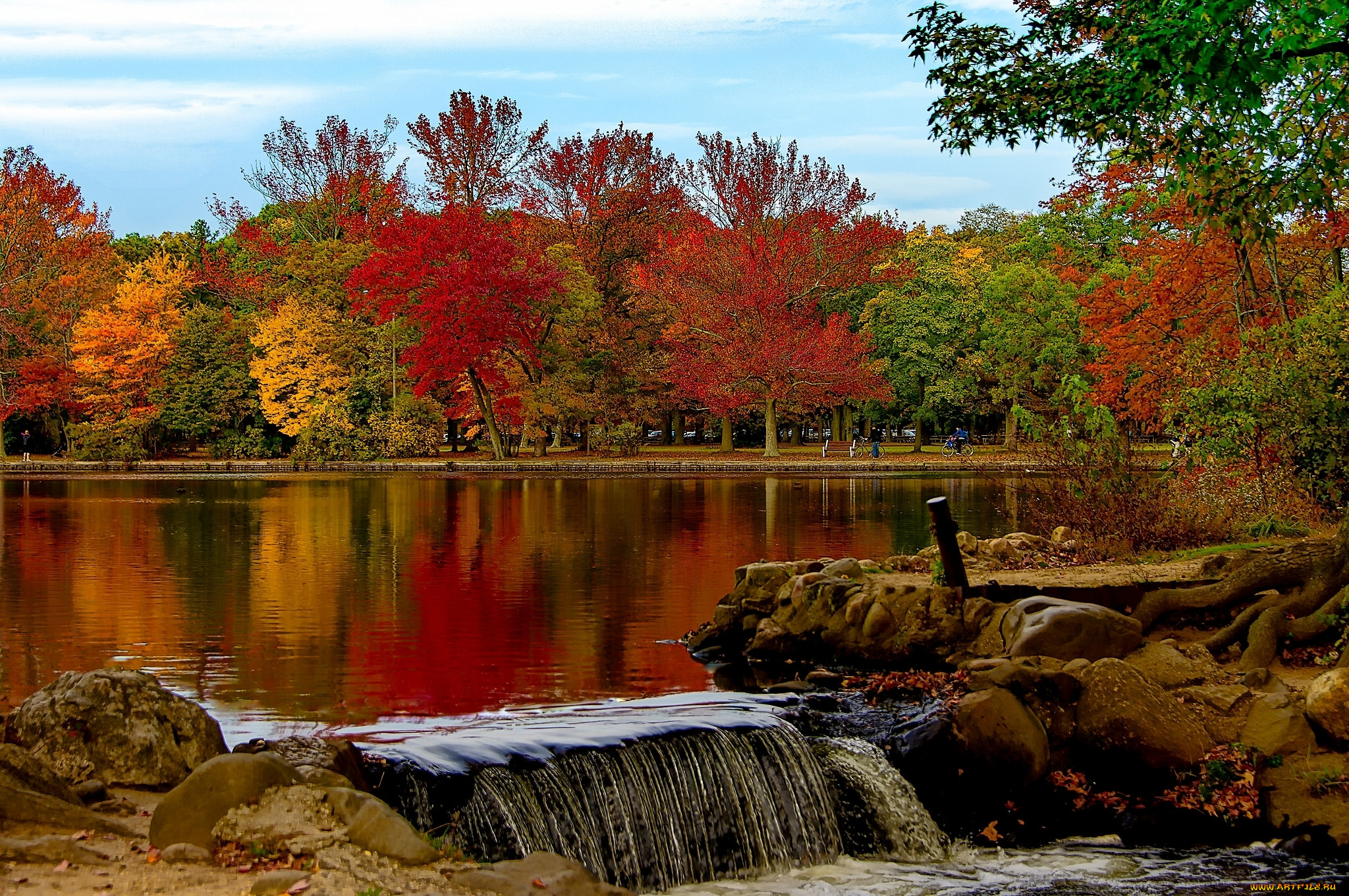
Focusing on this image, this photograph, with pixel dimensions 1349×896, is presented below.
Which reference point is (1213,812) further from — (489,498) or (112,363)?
(112,363)

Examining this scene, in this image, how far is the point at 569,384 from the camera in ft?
165

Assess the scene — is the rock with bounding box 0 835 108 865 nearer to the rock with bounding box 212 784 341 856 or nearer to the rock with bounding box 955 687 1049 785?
the rock with bounding box 212 784 341 856

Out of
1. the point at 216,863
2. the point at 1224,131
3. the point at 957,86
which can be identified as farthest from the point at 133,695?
the point at 1224,131

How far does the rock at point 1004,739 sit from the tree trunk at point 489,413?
39.4 m

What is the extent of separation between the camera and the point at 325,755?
752 cm

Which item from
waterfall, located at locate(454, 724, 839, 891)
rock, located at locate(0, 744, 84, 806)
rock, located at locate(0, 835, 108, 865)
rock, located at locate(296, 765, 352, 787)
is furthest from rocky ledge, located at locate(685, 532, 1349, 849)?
rock, located at locate(0, 835, 108, 865)

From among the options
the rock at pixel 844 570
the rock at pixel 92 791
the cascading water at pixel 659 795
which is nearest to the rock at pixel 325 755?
the cascading water at pixel 659 795

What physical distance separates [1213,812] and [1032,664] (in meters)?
1.97

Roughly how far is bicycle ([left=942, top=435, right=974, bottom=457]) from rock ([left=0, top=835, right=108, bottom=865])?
1818 inches

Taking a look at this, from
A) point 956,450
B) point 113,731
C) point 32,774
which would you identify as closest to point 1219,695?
point 113,731

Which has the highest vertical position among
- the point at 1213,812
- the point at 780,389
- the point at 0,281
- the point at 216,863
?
the point at 0,281

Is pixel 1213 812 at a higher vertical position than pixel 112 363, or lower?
lower

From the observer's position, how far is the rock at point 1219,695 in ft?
31.6

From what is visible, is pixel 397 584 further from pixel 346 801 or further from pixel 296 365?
pixel 296 365
